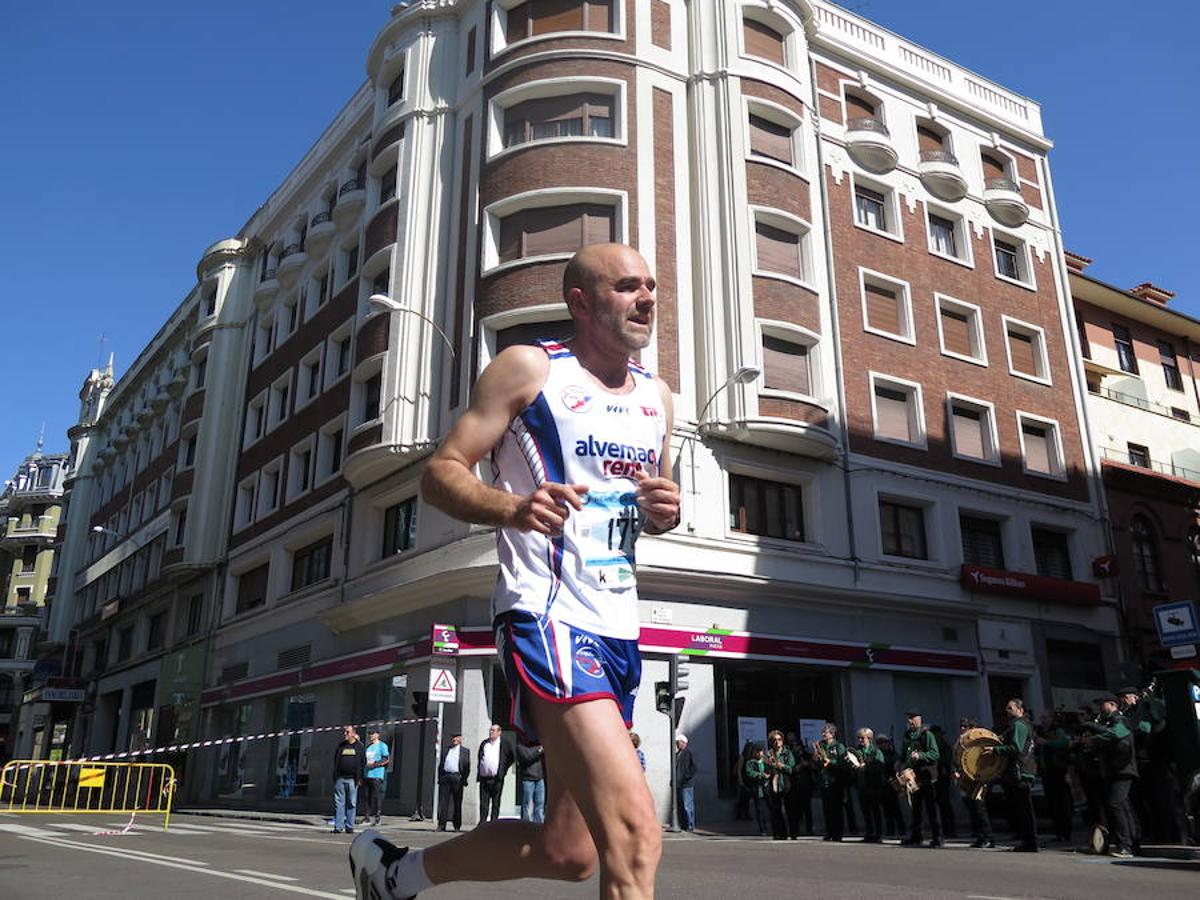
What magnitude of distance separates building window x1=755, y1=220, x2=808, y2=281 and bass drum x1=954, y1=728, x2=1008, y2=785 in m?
12.9

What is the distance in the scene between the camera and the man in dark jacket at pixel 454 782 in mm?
16969

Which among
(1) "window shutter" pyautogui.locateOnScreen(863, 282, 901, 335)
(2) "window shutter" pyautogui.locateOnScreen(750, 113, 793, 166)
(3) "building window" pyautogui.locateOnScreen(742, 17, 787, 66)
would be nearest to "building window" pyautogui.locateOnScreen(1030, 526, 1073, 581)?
(1) "window shutter" pyautogui.locateOnScreen(863, 282, 901, 335)

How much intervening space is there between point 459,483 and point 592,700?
0.68 m

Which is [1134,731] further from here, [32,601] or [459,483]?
[32,601]

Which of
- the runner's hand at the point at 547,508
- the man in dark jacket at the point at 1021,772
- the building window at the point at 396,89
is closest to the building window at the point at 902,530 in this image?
the man in dark jacket at the point at 1021,772

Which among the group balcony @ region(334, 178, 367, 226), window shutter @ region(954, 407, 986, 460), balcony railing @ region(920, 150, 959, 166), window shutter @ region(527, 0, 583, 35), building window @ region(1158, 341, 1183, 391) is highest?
window shutter @ region(527, 0, 583, 35)

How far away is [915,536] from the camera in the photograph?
955 inches

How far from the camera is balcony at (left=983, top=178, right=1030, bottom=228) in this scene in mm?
29125

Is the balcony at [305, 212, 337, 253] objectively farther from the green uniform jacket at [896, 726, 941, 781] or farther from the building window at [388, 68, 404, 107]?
the green uniform jacket at [896, 726, 941, 781]

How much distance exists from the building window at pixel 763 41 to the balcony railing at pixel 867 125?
2.60m

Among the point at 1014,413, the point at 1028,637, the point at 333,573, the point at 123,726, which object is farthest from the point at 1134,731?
the point at 123,726

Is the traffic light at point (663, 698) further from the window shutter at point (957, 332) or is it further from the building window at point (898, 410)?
the window shutter at point (957, 332)

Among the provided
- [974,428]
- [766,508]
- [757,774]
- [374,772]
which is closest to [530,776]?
[757,774]

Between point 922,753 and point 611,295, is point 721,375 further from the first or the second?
point 611,295
